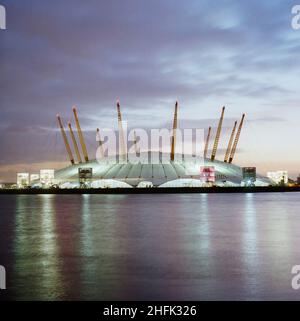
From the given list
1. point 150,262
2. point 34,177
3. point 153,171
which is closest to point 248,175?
point 153,171

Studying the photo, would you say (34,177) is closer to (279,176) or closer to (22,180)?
(22,180)

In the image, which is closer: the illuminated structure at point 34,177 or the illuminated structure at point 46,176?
the illuminated structure at point 46,176

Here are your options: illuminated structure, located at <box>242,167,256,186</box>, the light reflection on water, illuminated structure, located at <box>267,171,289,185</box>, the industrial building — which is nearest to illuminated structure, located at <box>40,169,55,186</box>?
the industrial building

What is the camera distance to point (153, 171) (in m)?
143

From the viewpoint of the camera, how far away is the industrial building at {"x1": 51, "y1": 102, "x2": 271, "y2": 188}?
138 meters

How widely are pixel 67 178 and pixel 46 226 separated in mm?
116338

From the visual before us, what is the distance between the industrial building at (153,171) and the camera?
13800 centimetres

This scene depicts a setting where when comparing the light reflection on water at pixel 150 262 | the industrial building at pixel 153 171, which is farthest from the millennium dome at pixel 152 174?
the light reflection on water at pixel 150 262

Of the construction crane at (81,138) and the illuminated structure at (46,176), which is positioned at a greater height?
the construction crane at (81,138)

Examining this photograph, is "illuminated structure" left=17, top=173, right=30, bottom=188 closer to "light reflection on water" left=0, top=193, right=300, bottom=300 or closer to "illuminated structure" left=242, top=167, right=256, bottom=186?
"illuminated structure" left=242, top=167, right=256, bottom=186

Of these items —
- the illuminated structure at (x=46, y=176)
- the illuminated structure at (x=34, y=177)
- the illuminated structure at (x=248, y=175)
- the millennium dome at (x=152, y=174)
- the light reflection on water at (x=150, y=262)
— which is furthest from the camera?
the illuminated structure at (x=34, y=177)

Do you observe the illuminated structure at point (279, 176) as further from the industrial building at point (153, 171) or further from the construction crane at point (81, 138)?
the construction crane at point (81, 138)

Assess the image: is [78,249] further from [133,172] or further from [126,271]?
[133,172]
